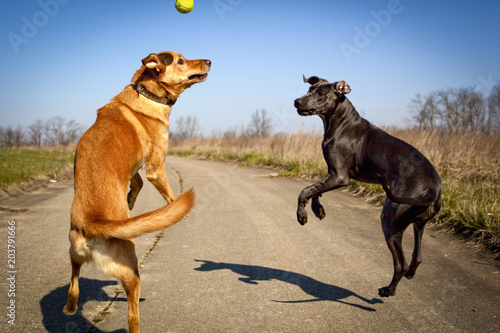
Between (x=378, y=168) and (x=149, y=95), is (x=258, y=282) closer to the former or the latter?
(x=378, y=168)

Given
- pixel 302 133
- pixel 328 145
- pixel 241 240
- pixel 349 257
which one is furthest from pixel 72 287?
pixel 302 133

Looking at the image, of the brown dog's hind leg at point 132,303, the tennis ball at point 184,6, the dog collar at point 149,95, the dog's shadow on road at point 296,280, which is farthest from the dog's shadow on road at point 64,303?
the tennis ball at point 184,6

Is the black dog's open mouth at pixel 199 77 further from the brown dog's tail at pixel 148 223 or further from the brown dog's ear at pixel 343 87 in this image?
the brown dog's tail at pixel 148 223

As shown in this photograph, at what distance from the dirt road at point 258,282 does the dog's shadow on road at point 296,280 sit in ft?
0.04

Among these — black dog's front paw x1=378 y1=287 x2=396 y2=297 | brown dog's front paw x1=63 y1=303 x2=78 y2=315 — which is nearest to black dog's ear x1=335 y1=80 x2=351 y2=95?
black dog's front paw x1=378 y1=287 x2=396 y2=297

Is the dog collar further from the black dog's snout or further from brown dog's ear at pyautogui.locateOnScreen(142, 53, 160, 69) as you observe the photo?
the black dog's snout

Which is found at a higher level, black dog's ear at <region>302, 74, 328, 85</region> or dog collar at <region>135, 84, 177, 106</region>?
black dog's ear at <region>302, 74, 328, 85</region>

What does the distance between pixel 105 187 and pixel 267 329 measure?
1.70 metres

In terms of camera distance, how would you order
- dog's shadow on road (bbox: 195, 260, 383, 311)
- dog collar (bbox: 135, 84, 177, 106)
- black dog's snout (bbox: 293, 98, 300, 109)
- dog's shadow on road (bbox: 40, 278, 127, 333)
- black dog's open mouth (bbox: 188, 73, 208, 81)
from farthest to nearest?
black dog's open mouth (bbox: 188, 73, 208, 81)
dog collar (bbox: 135, 84, 177, 106)
dog's shadow on road (bbox: 195, 260, 383, 311)
black dog's snout (bbox: 293, 98, 300, 109)
dog's shadow on road (bbox: 40, 278, 127, 333)

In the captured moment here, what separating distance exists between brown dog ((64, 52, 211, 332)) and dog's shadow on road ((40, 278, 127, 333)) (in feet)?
0.48

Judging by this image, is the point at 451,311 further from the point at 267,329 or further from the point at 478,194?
the point at 478,194

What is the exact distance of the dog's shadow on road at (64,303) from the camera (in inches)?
112

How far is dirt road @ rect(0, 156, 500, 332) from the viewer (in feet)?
9.96

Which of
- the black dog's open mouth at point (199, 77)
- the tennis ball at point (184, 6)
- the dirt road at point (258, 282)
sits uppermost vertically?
the tennis ball at point (184, 6)
